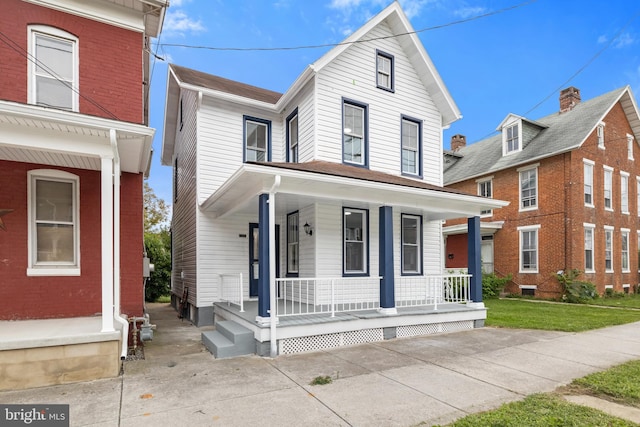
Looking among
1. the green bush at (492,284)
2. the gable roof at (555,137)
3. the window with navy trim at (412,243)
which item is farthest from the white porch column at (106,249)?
the gable roof at (555,137)

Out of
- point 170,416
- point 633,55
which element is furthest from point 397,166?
point 633,55

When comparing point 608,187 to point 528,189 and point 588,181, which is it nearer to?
point 588,181

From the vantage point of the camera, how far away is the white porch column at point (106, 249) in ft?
17.2

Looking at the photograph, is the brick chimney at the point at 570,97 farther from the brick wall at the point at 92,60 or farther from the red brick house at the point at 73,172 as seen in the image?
the brick wall at the point at 92,60

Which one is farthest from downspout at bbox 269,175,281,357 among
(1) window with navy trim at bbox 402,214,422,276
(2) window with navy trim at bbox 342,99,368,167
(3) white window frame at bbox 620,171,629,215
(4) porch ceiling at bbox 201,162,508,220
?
(3) white window frame at bbox 620,171,629,215

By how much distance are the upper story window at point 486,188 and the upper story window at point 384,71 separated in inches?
419

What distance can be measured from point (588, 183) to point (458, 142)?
407 inches

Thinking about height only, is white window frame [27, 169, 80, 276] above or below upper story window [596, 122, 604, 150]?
below

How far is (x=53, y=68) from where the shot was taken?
21.9 ft

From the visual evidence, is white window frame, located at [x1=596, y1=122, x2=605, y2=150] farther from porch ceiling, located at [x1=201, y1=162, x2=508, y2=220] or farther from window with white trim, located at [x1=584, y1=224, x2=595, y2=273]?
porch ceiling, located at [x1=201, y1=162, x2=508, y2=220]

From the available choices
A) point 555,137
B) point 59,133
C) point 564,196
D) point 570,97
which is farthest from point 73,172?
point 570,97

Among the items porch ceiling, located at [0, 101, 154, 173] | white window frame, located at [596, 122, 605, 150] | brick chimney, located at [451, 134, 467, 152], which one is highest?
brick chimney, located at [451, 134, 467, 152]

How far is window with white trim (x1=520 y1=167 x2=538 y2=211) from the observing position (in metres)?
16.4

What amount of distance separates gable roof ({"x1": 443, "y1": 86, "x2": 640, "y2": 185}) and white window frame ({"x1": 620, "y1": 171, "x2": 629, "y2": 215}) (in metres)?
2.66
